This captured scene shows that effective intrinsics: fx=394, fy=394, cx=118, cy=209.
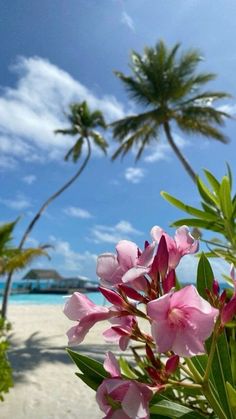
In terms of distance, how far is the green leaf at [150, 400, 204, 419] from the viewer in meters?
0.55

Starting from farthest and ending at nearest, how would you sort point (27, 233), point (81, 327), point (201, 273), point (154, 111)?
1. point (27, 233)
2. point (154, 111)
3. point (201, 273)
4. point (81, 327)

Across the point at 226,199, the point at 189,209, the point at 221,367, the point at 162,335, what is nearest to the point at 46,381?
the point at 189,209

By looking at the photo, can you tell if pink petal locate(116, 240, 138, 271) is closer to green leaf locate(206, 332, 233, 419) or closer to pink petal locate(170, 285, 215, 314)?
pink petal locate(170, 285, 215, 314)

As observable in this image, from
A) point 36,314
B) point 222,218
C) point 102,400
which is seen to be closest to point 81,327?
point 102,400

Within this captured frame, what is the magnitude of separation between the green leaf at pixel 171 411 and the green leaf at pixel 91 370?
91mm

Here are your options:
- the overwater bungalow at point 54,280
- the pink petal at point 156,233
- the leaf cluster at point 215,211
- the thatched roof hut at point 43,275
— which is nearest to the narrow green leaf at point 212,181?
the leaf cluster at point 215,211

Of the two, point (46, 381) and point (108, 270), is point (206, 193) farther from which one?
point (46, 381)

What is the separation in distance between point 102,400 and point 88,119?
22876 millimetres

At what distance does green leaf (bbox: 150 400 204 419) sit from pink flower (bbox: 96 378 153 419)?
12cm

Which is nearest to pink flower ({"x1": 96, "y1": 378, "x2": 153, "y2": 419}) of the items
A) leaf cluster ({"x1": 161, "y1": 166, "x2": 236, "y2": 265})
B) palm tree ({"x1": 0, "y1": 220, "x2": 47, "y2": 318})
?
leaf cluster ({"x1": 161, "y1": 166, "x2": 236, "y2": 265})

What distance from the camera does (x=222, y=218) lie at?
1.68 meters

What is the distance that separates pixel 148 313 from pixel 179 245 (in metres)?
0.16

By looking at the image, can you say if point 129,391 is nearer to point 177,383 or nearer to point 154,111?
point 177,383

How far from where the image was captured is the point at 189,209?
1.75 m
